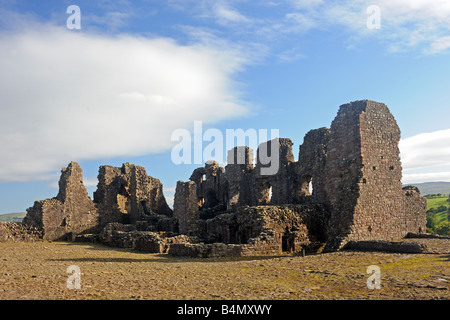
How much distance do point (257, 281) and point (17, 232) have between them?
84.1 ft

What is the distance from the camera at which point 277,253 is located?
17.0 meters

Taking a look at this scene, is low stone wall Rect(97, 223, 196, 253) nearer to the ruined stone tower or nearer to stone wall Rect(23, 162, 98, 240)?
A: stone wall Rect(23, 162, 98, 240)

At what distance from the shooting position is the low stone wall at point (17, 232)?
90.2ft

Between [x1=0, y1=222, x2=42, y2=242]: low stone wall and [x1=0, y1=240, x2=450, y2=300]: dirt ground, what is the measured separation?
1892 centimetres

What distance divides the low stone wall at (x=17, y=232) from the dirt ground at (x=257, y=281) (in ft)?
62.1

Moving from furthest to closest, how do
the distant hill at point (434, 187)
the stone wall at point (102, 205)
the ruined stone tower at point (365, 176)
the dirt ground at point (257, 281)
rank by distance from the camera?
the distant hill at point (434, 187), the stone wall at point (102, 205), the ruined stone tower at point (365, 176), the dirt ground at point (257, 281)

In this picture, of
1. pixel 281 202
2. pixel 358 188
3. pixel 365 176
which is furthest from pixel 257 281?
pixel 281 202

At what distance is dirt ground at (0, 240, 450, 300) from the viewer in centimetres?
728

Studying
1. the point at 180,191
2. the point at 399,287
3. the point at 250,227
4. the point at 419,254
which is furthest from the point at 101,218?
the point at 399,287

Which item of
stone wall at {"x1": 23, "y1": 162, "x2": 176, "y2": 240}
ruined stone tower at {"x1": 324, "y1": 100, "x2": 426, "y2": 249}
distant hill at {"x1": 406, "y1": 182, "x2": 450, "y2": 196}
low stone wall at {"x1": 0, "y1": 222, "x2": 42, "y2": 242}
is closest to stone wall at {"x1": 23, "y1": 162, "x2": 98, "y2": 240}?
stone wall at {"x1": 23, "y1": 162, "x2": 176, "y2": 240}

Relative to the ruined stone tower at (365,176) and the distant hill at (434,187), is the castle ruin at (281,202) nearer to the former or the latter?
the ruined stone tower at (365,176)

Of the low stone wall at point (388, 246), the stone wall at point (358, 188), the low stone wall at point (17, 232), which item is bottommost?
the low stone wall at point (17, 232)

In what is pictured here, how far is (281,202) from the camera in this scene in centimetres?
2783

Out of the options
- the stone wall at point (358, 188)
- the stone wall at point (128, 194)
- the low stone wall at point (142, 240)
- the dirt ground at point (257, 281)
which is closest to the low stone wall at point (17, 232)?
the low stone wall at point (142, 240)
